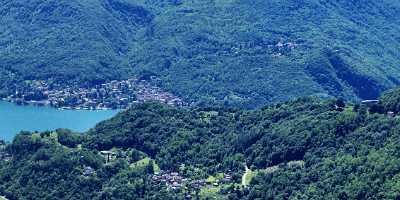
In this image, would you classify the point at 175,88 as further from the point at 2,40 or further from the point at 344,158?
the point at 344,158

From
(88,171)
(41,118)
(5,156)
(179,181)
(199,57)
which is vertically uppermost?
(88,171)

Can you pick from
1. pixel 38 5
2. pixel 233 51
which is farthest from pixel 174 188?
pixel 38 5

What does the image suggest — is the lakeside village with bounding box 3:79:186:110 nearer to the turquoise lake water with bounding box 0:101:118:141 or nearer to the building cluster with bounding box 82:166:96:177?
the turquoise lake water with bounding box 0:101:118:141

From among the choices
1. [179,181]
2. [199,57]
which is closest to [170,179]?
[179,181]

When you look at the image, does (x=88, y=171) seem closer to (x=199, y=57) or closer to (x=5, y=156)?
(x=5, y=156)

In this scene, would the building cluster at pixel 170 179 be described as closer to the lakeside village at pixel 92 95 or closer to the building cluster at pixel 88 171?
the building cluster at pixel 88 171

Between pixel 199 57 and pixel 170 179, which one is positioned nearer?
pixel 170 179
